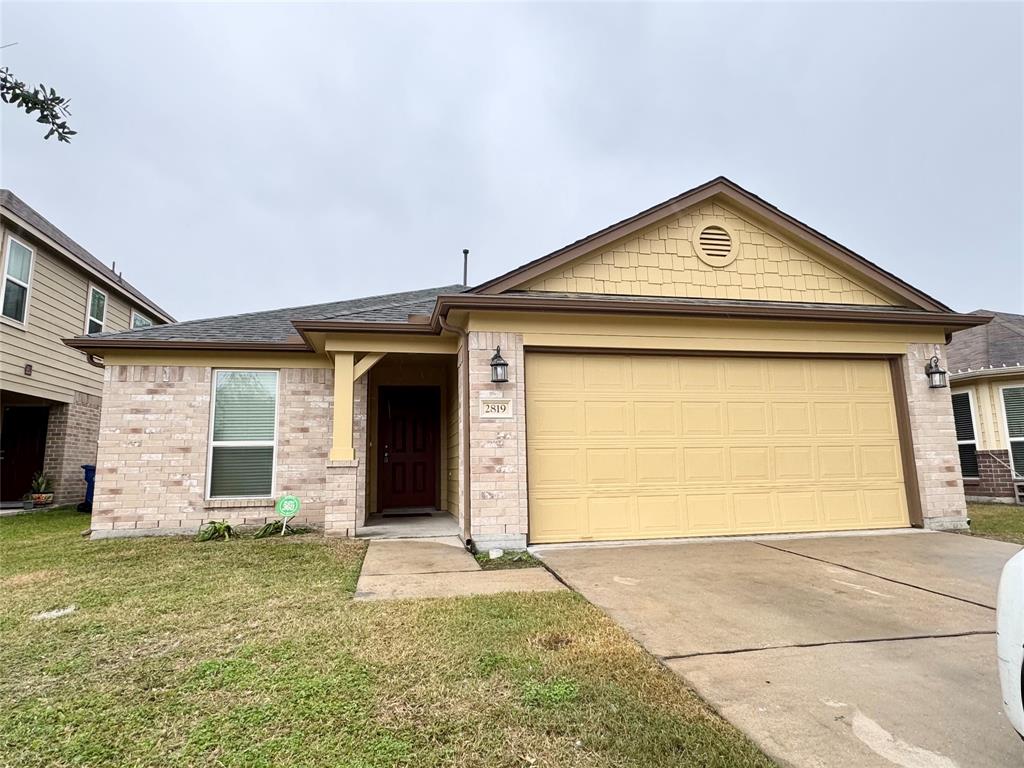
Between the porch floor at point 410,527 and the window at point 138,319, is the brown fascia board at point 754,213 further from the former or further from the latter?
the window at point 138,319

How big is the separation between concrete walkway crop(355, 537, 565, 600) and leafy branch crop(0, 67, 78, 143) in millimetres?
3288

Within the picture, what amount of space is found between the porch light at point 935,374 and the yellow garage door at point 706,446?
499 mm

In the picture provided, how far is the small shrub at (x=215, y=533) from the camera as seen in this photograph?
6.90m

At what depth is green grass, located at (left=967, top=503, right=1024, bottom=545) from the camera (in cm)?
641

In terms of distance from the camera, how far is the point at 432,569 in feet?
16.5

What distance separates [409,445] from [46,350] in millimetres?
7640

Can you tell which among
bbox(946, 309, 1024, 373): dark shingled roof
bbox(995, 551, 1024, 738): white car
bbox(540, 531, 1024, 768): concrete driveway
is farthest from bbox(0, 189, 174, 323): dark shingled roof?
bbox(946, 309, 1024, 373): dark shingled roof

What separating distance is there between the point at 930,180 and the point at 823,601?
75.3 ft

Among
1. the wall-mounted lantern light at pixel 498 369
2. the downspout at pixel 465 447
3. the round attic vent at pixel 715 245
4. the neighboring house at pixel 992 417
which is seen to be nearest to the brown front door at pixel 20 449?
the downspout at pixel 465 447

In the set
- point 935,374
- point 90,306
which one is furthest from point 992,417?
point 90,306

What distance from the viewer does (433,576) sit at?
475cm

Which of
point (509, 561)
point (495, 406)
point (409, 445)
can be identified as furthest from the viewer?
point (409, 445)

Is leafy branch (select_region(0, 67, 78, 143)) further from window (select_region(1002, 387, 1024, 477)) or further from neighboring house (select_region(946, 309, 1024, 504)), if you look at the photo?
window (select_region(1002, 387, 1024, 477))

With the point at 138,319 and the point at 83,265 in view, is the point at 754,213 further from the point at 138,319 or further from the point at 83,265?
the point at 138,319
